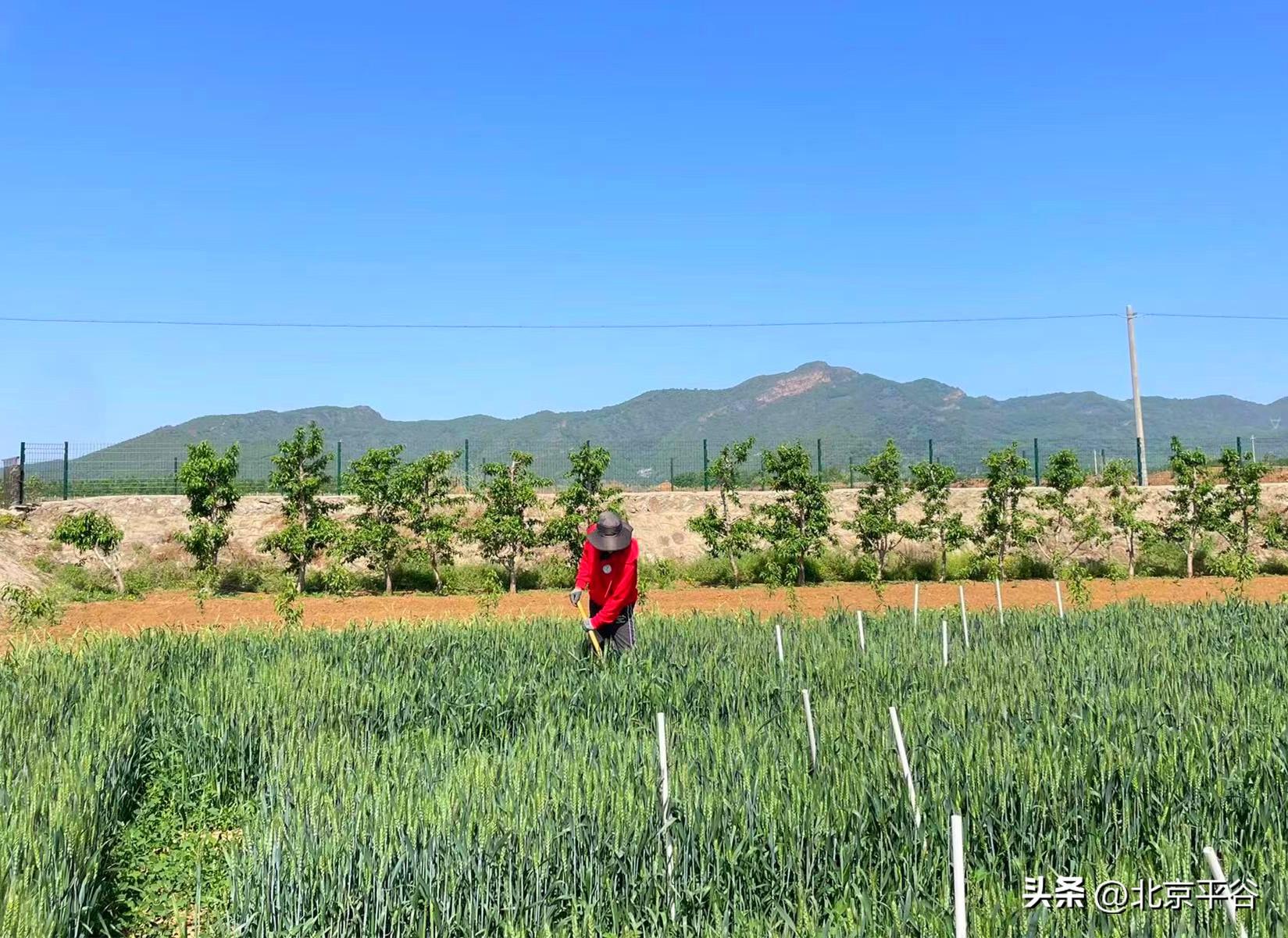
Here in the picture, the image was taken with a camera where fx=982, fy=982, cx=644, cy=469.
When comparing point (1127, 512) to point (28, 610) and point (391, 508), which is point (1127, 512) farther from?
point (28, 610)

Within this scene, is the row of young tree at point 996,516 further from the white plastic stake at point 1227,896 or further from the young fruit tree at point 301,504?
the white plastic stake at point 1227,896

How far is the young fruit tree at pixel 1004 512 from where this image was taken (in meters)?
18.8

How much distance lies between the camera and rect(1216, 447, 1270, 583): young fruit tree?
1914cm

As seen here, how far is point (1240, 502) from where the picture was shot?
64.9 ft

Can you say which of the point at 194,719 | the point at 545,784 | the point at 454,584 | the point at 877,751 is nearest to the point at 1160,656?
the point at 877,751

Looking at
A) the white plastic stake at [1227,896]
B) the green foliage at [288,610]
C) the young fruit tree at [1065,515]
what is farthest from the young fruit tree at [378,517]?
the white plastic stake at [1227,896]

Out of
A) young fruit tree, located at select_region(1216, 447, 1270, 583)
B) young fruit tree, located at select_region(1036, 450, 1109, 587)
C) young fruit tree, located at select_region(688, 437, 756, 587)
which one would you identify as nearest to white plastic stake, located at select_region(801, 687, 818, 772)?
young fruit tree, located at select_region(688, 437, 756, 587)

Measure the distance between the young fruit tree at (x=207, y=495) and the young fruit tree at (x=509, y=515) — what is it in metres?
4.49

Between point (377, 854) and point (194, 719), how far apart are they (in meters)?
2.76

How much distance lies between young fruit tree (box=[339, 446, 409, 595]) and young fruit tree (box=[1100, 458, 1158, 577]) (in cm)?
1371

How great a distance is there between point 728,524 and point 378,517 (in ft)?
22.4

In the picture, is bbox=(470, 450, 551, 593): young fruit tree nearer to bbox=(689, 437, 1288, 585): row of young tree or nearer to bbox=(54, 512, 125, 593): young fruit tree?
bbox=(689, 437, 1288, 585): row of young tree

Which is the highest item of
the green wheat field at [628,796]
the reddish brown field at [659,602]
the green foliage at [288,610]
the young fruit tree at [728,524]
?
the young fruit tree at [728,524]

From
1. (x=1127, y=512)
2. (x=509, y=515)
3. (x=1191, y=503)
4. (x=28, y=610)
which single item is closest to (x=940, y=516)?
(x=1127, y=512)
